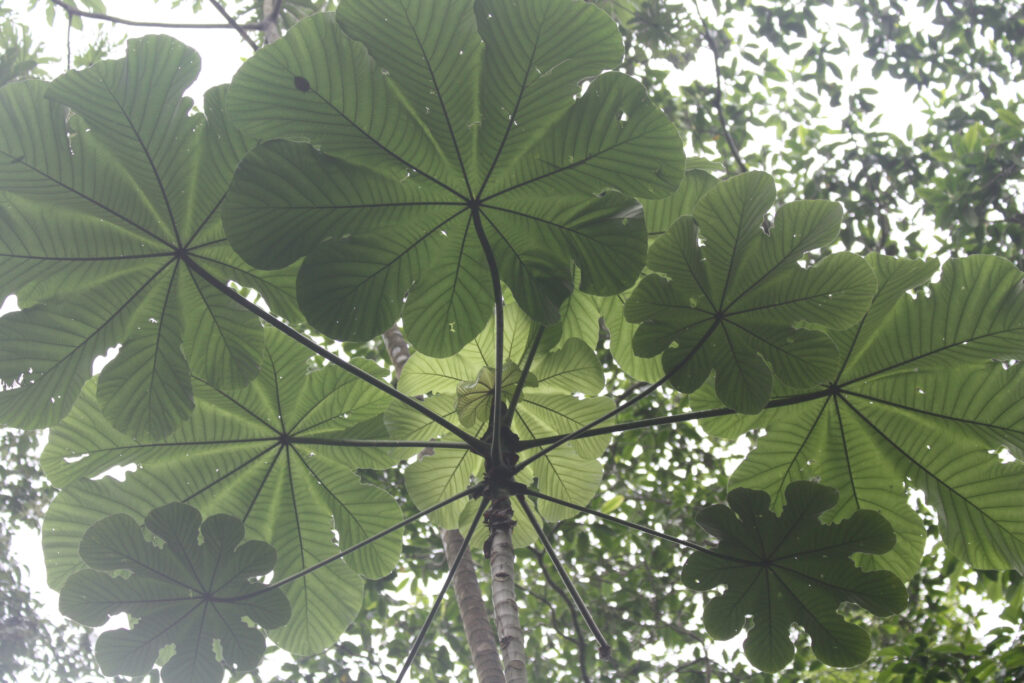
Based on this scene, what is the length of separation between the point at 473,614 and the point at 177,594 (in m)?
0.84

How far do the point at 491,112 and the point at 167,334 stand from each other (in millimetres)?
708

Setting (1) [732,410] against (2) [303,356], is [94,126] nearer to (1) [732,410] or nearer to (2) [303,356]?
(2) [303,356]

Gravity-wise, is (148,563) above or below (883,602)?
above

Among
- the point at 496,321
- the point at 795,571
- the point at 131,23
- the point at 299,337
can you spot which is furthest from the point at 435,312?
the point at 131,23

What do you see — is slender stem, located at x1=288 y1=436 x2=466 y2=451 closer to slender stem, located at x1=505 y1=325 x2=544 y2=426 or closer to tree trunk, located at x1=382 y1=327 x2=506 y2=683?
slender stem, located at x1=505 y1=325 x2=544 y2=426

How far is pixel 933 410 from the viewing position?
4.61ft

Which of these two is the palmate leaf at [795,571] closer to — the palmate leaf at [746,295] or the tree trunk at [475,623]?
the palmate leaf at [746,295]

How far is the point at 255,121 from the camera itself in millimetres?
1077

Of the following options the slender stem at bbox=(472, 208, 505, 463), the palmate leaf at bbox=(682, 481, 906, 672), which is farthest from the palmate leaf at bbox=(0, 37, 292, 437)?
the palmate leaf at bbox=(682, 481, 906, 672)

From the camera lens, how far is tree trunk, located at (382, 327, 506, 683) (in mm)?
1603

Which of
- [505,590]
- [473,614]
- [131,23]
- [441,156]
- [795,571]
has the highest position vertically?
[131,23]

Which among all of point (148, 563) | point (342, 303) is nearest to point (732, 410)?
point (342, 303)

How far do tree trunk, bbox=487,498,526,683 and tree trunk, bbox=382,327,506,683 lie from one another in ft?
0.39

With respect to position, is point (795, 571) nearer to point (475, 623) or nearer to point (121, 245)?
point (475, 623)
